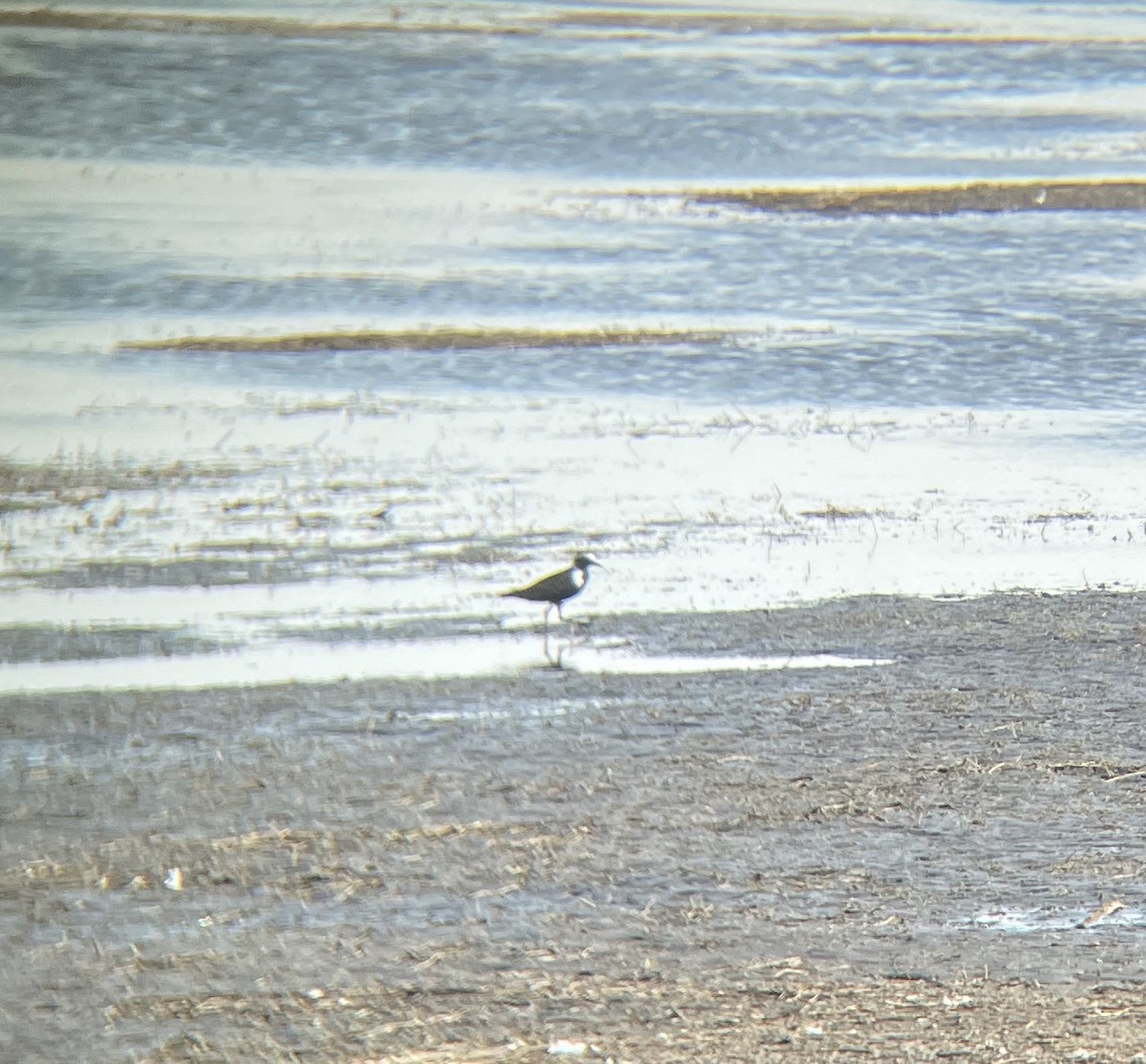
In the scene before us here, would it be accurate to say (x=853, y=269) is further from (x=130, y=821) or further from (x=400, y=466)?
(x=130, y=821)

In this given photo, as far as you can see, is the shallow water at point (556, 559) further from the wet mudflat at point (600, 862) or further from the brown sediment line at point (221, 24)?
the brown sediment line at point (221, 24)

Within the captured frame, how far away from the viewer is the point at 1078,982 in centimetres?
545

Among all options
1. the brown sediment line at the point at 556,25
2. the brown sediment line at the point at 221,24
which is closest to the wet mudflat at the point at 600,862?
the brown sediment line at the point at 221,24

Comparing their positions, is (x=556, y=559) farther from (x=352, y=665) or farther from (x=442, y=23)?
(x=442, y=23)

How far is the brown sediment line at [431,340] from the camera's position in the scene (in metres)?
19.3

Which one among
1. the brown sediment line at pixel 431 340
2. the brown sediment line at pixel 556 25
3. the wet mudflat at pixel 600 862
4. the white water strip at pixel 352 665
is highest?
the wet mudflat at pixel 600 862

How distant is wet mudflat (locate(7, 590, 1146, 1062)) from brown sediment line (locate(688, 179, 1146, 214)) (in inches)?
746

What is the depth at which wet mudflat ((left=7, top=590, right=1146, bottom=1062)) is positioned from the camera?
5.22 meters

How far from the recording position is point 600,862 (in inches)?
253

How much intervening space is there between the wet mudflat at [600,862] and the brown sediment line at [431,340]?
10.2m

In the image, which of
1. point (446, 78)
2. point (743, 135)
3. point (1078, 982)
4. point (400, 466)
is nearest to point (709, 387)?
point (400, 466)

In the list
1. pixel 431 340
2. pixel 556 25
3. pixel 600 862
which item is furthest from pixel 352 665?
pixel 556 25

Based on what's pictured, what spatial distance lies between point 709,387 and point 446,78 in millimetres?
21719

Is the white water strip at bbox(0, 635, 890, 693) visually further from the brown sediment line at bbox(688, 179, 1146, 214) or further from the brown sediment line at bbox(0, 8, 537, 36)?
the brown sediment line at bbox(0, 8, 537, 36)
